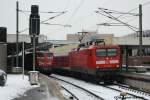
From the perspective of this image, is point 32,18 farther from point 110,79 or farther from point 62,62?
point 62,62

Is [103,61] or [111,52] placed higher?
[111,52]

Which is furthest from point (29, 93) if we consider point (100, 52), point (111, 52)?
point (111, 52)

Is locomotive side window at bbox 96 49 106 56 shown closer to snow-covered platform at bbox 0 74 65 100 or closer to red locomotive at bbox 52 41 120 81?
red locomotive at bbox 52 41 120 81

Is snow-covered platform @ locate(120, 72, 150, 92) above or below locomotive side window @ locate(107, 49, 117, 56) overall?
below

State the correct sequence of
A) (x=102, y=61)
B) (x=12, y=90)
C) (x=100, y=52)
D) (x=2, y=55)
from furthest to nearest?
(x=2, y=55), (x=100, y=52), (x=102, y=61), (x=12, y=90)

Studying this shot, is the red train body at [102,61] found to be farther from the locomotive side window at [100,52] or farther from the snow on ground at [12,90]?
the snow on ground at [12,90]

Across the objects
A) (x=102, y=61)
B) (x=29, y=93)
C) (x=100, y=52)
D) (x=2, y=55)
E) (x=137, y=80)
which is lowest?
(x=29, y=93)

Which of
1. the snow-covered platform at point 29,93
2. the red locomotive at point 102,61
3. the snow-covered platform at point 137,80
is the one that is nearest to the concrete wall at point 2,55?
the red locomotive at point 102,61

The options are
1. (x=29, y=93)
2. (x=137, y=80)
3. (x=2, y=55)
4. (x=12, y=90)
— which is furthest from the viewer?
(x=2, y=55)

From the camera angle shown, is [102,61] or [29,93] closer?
[29,93]

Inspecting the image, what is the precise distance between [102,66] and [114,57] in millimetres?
1160

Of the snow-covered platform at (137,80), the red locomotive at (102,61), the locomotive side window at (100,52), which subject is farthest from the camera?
the locomotive side window at (100,52)

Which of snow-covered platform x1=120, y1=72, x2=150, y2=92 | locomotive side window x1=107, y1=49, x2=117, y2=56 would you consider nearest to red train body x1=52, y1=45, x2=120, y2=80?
locomotive side window x1=107, y1=49, x2=117, y2=56

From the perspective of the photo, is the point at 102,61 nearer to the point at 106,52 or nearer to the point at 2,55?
the point at 106,52
